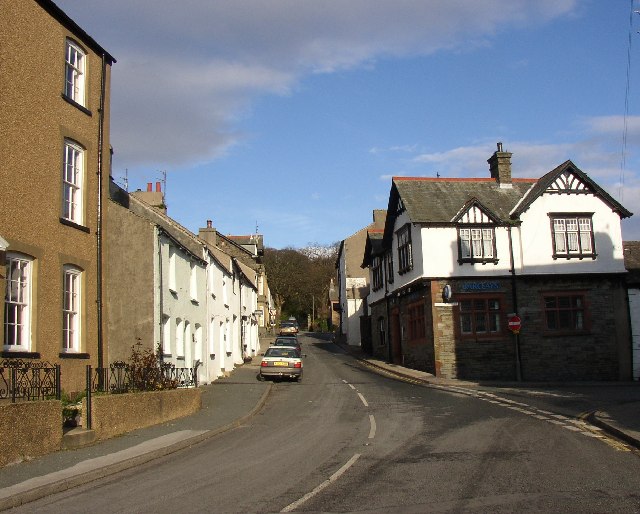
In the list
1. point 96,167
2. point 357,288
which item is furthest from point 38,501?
point 357,288

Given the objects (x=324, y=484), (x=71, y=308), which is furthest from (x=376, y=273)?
(x=324, y=484)

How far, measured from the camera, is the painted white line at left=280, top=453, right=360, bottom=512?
803 cm

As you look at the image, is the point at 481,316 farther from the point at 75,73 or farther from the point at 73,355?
the point at 75,73

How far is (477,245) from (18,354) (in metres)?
23.1

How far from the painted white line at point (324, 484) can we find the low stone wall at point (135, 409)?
5.51 metres

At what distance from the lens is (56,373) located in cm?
1270

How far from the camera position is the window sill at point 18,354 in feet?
43.8

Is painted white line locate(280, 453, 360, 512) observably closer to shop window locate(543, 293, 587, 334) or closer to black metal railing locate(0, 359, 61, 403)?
black metal railing locate(0, 359, 61, 403)

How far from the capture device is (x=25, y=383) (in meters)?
12.4

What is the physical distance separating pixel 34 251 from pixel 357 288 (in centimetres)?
4536

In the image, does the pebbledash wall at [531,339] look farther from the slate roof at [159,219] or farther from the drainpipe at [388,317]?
the slate roof at [159,219]

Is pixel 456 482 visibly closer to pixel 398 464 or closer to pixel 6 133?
pixel 398 464

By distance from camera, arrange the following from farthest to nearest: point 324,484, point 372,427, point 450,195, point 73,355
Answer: point 450,195
point 73,355
point 372,427
point 324,484

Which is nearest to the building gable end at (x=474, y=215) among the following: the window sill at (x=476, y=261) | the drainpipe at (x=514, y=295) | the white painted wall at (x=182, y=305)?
the drainpipe at (x=514, y=295)
